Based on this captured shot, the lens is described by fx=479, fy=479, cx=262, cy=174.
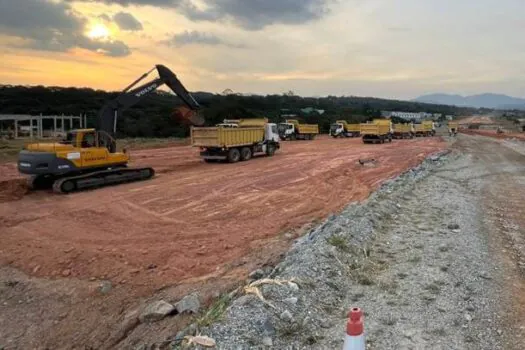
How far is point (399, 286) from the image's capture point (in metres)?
7.25

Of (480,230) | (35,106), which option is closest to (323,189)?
(480,230)

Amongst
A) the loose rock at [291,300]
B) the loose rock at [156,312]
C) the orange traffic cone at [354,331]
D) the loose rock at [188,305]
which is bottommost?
the loose rock at [156,312]

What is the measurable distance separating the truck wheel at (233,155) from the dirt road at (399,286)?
14678 millimetres

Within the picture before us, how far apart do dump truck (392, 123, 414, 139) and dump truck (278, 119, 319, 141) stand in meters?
11.3

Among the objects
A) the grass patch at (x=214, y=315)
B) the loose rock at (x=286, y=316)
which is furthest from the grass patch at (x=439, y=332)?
the grass patch at (x=214, y=315)

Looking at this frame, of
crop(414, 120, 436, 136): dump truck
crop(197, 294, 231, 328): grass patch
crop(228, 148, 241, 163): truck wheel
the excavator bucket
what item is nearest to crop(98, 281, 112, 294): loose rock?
crop(197, 294, 231, 328): grass patch

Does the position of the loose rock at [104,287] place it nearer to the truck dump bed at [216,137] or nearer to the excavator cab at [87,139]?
the excavator cab at [87,139]

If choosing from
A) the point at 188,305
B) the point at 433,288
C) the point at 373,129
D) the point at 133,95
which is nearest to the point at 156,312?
the point at 188,305

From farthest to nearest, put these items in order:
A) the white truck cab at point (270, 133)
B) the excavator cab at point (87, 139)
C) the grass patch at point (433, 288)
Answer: the white truck cab at point (270, 133), the excavator cab at point (87, 139), the grass patch at point (433, 288)

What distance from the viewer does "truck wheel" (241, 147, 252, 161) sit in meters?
28.0

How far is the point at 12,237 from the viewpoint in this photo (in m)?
11.8

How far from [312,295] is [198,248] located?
4.46m

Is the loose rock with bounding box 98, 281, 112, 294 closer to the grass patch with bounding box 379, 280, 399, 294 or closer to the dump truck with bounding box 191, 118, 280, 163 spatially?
the grass patch with bounding box 379, 280, 399, 294

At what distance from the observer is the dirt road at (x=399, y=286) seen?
5570 millimetres
